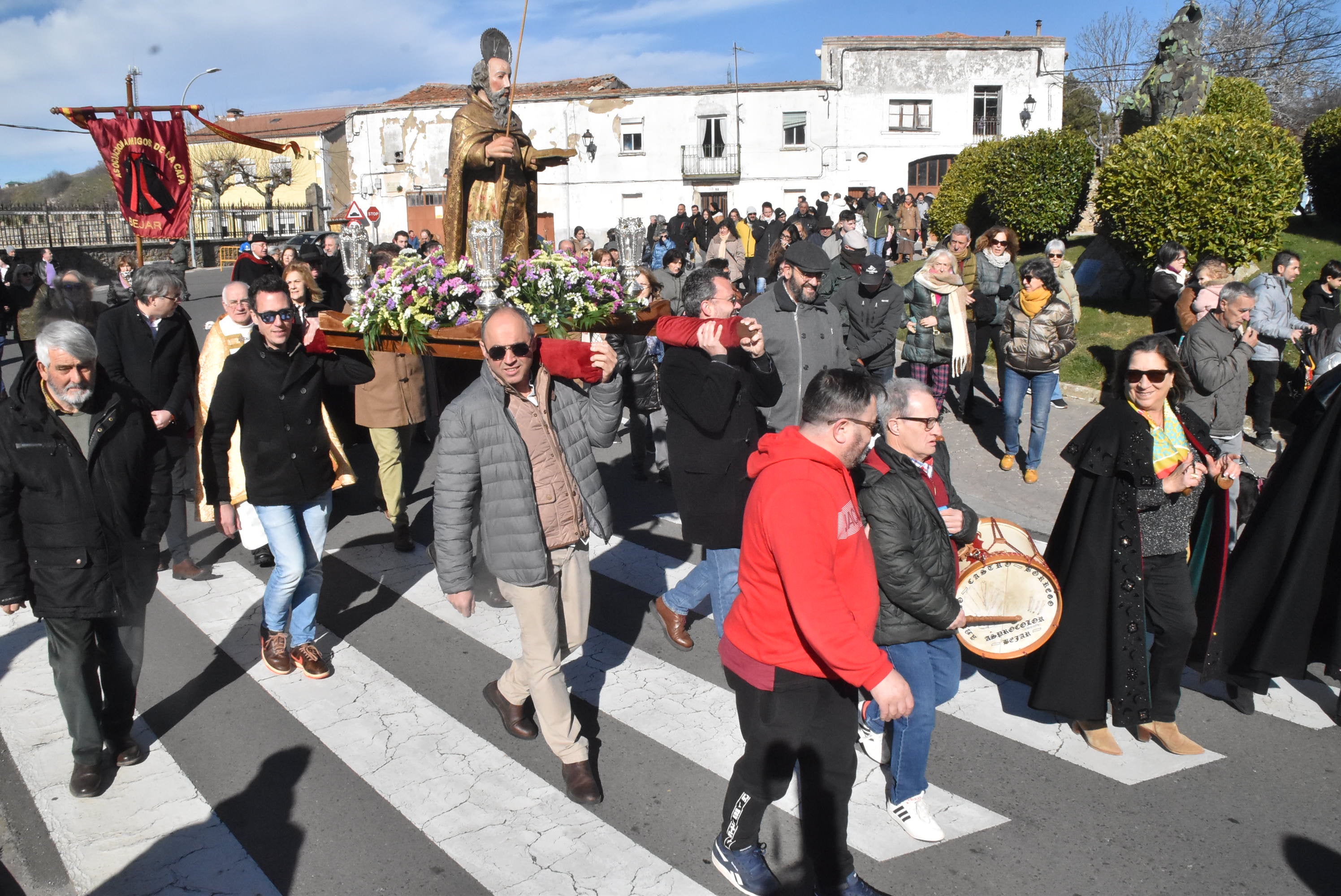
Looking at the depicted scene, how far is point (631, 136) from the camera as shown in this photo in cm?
4169

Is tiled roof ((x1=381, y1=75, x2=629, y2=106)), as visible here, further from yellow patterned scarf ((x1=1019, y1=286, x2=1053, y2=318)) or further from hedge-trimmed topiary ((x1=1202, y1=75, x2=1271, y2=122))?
yellow patterned scarf ((x1=1019, y1=286, x2=1053, y2=318))

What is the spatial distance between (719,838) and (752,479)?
6.40 feet

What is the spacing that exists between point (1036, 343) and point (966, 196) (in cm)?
1170

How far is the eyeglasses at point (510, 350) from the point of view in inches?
161

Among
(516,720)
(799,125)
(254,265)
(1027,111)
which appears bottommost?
(516,720)

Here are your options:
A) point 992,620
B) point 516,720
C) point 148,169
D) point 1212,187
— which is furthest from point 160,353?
point 1212,187

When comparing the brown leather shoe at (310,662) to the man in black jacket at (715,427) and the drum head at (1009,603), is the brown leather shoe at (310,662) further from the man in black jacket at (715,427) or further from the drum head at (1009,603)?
the drum head at (1009,603)

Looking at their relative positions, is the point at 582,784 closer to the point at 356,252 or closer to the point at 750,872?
the point at 750,872

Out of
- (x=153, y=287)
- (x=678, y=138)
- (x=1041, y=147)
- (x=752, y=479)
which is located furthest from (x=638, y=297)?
(x=678, y=138)

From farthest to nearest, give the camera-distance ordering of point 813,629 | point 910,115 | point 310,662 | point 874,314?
point 910,115, point 874,314, point 310,662, point 813,629

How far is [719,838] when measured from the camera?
3.67 meters

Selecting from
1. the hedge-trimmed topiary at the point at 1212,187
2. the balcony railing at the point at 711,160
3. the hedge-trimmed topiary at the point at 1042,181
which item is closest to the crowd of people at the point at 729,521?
the hedge-trimmed topiary at the point at 1212,187

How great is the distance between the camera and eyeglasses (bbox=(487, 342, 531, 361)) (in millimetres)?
4098

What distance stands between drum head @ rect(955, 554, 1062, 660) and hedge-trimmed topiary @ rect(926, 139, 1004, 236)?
51.4ft
